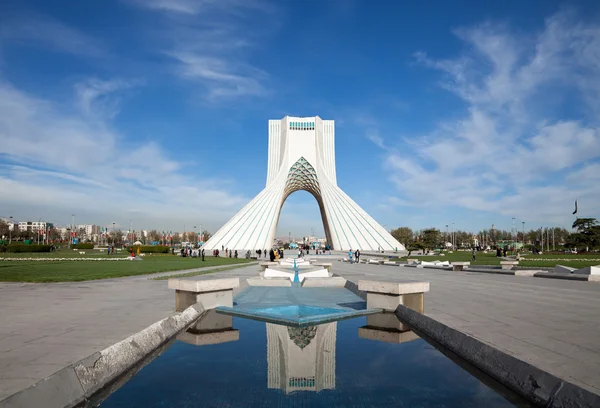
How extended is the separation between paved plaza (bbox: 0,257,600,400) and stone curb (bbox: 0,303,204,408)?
93 mm

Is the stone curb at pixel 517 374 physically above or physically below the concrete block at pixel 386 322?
above

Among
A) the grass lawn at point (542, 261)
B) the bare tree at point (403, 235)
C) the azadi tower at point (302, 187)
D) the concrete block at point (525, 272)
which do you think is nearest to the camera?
the concrete block at point (525, 272)

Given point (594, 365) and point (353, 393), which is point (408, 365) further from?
point (594, 365)

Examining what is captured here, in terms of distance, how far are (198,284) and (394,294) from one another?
8.56 feet

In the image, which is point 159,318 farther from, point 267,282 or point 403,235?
point 403,235

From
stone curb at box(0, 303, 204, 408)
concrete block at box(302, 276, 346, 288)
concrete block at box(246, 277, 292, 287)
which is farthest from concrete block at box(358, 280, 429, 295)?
concrete block at box(246, 277, 292, 287)

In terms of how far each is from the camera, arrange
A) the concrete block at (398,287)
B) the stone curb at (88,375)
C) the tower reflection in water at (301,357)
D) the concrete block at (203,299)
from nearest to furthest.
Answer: the stone curb at (88,375) < the tower reflection in water at (301,357) < the concrete block at (398,287) < the concrete block at (203,299)

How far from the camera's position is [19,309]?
527 cm

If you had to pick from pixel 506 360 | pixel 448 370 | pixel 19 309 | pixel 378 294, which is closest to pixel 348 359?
pixel 448 370

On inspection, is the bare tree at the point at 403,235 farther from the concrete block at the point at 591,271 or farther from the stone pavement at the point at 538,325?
the stone pavement at the point at 538,325

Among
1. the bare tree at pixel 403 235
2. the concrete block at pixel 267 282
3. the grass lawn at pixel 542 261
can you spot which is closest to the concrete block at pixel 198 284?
the concrete block at pixel 267 282

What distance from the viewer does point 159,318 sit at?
439 cm

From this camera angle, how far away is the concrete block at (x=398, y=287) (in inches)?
204

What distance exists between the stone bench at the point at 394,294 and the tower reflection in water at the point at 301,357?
1081 millimetres
